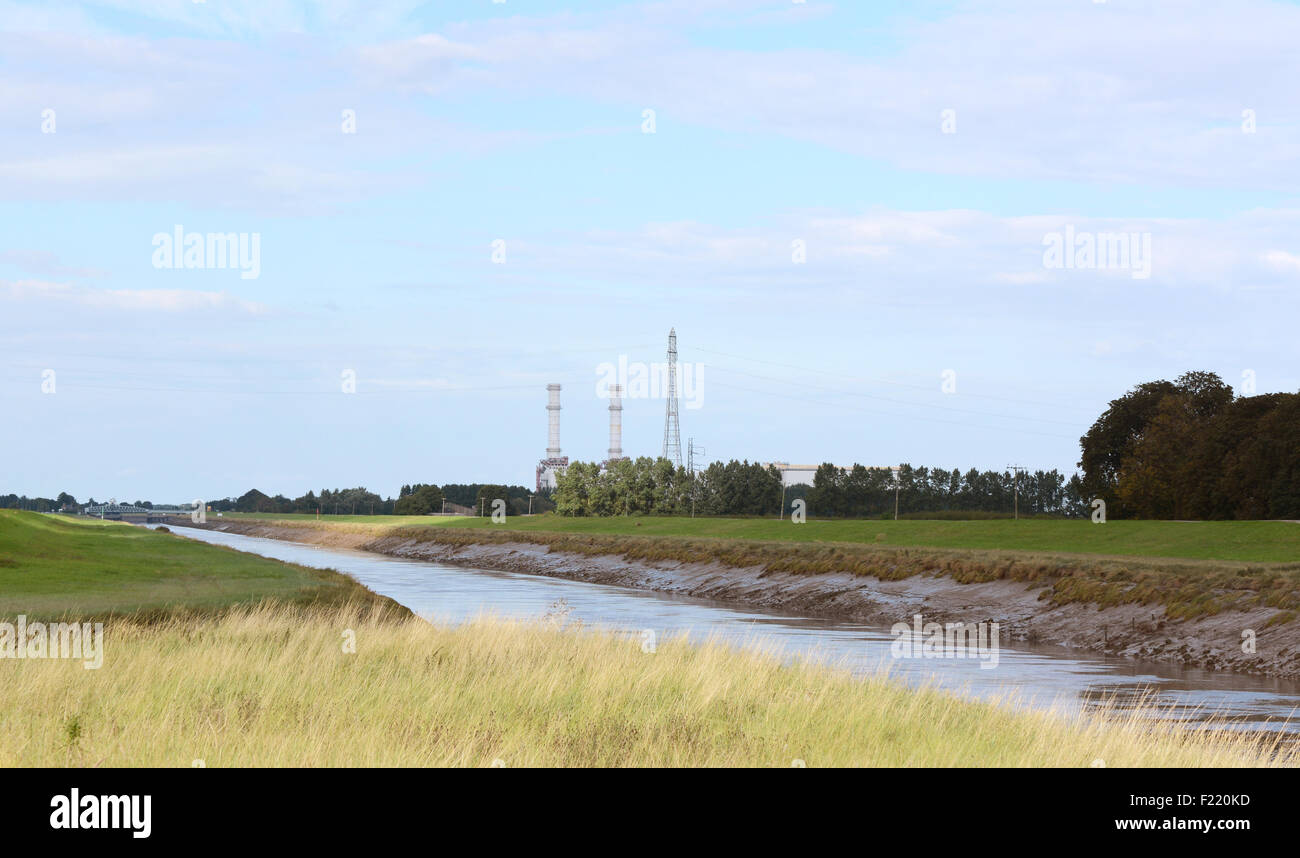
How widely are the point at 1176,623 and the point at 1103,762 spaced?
27.4m

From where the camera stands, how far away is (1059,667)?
3375cm

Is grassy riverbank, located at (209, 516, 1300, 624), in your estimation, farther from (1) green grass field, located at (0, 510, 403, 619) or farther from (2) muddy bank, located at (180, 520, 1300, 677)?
(1) green grass field, located at (0, 510, 403, 619)

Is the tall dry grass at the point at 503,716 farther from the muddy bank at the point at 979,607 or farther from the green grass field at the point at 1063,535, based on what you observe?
the green grass field at the point at 1063,535

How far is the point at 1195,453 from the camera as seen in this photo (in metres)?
95.8

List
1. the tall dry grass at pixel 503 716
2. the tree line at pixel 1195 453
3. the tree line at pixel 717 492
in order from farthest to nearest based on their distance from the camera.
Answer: the tree line at pixel 717 492 → the tree line at pixel 1195 453 → the tall dry grass at pixel 503 716

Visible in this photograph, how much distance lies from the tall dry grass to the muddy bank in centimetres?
1558

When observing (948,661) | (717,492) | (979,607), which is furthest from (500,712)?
(717,492)

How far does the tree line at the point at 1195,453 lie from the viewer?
86.5 meters

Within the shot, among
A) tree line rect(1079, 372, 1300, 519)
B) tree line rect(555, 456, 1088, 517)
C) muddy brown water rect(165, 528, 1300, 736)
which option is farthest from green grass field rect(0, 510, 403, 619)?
tree line rect(555, 456, 1088, 517)

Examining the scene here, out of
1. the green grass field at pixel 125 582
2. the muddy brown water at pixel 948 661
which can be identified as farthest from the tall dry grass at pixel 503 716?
the green grass field at pixel 125 582

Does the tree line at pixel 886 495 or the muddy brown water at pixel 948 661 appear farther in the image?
the tree line at pixel 886 495

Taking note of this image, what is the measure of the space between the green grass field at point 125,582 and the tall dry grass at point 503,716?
9.93 metres

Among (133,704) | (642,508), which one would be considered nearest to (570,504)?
(642,508)
